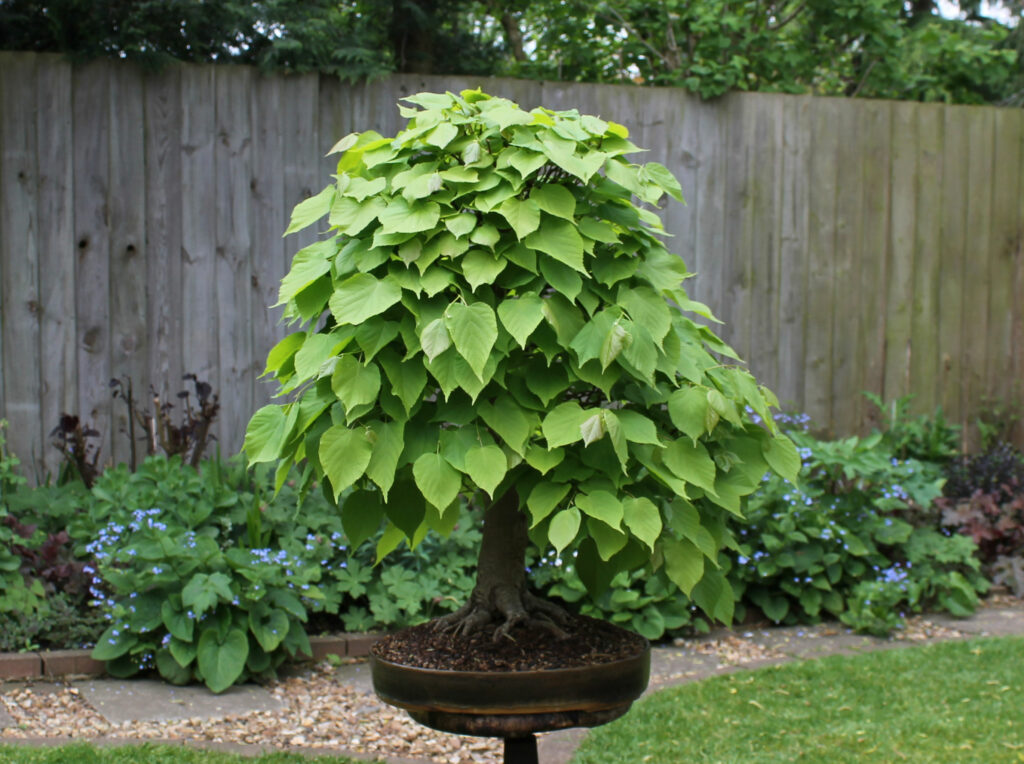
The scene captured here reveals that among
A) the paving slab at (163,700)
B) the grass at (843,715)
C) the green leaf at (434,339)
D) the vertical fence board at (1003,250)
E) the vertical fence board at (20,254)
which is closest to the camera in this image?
the green leaf at (434,339)

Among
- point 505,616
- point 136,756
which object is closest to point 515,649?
point 505,616

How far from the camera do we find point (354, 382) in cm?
176

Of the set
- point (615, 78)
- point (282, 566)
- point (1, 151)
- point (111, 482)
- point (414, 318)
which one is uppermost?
point (615, 78)

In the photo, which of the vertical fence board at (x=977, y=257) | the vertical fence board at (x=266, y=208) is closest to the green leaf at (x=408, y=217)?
the vertical fence board at (x=266, y=208)

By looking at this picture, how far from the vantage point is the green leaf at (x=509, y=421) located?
1794 millimetres

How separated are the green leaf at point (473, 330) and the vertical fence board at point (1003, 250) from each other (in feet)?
16.3

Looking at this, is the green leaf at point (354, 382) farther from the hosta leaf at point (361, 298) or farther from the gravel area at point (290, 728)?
the gravel area at point (290, 728)

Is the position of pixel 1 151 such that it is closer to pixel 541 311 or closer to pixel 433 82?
pixel 433 82

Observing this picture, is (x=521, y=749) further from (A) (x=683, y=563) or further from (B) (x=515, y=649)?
(A) (x=683, y=563)

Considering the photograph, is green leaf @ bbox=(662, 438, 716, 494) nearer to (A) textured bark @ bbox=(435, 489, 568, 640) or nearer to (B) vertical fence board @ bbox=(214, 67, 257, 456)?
(A) textured bark @ bbox=(435, 489, 568, 640)

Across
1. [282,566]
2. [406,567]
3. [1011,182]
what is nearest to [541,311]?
[282,566]

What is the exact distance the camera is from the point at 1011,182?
19.4ft

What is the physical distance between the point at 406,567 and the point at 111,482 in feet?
3.88

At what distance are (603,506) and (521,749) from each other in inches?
24.2
